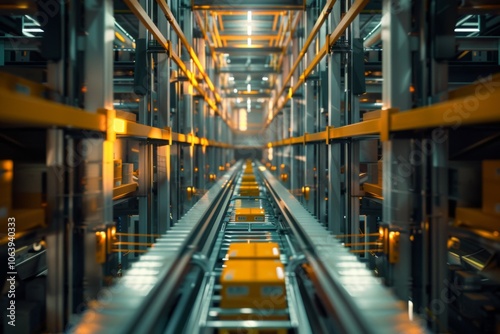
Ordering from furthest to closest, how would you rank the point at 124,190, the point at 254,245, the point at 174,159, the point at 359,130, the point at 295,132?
1. the point at 295,132
2. the point at 174,159
3. the point at 124,190
4. the point at 359,130
5. the point at 254,245

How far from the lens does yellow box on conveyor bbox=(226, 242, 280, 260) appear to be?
10.3ft

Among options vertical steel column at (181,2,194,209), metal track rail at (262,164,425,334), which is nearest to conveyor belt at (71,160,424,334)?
metal track rail at (262,164,425,334)

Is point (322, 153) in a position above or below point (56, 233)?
above

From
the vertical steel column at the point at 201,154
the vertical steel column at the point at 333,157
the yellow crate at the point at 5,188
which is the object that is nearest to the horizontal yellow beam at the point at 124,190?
the yellow crate at the point at 5,188

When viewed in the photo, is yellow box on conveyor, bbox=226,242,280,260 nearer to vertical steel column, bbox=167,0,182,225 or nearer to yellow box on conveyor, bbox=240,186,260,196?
vertical steel column, bbox=167,0,182,225

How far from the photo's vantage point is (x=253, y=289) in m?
2.65

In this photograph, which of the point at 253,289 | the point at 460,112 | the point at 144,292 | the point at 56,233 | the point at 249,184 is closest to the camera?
the point at 460,112

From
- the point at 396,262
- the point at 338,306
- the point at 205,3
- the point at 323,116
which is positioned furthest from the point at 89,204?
the point at 205,3

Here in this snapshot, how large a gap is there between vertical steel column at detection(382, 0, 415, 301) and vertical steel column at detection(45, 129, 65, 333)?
101 inches

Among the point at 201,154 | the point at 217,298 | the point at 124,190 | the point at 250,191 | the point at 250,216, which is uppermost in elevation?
the point at 201,154

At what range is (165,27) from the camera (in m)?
5.93

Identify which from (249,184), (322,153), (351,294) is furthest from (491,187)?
(249,184)

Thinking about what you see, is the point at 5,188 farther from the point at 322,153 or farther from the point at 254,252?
the point at 322,153

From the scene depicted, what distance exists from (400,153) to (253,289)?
5.35 feet
